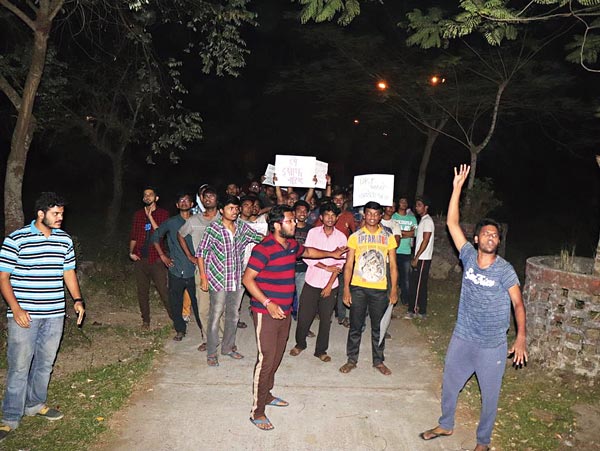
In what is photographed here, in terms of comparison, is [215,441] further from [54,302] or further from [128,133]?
[128,133]

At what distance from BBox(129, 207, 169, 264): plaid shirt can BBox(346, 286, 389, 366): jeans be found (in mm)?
2829

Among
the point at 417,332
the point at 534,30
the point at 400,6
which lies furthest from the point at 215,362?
the point at 400,6

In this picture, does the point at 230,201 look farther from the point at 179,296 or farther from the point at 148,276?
the point at 148,276

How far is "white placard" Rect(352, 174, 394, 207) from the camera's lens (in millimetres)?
7844

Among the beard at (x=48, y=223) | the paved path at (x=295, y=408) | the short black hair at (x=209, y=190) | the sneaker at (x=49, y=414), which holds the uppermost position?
the short black hair at (x=209, y=190)

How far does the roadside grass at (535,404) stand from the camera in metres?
5.02

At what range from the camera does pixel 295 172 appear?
8.70m

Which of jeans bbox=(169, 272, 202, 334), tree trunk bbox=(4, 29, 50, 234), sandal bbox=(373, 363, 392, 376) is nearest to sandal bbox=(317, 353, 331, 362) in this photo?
sandal bbox=(373, 363, 392, 376)

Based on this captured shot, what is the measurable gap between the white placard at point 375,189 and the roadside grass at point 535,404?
2.19 m

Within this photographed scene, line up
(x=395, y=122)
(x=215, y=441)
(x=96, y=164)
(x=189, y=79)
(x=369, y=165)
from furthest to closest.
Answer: (x=369, y=165) < (x=96, y=164) < (x=189, y=79) < (x=395, y=122) < (x=215, y=441)

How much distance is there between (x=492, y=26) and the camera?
6.18m

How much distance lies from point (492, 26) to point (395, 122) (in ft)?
54.9

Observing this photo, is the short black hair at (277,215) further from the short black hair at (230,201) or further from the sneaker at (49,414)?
the sneaker at (49,414)

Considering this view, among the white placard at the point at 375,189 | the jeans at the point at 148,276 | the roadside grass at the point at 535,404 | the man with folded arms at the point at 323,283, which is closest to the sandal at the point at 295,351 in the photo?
the man with folded arms at the point at 323,283
